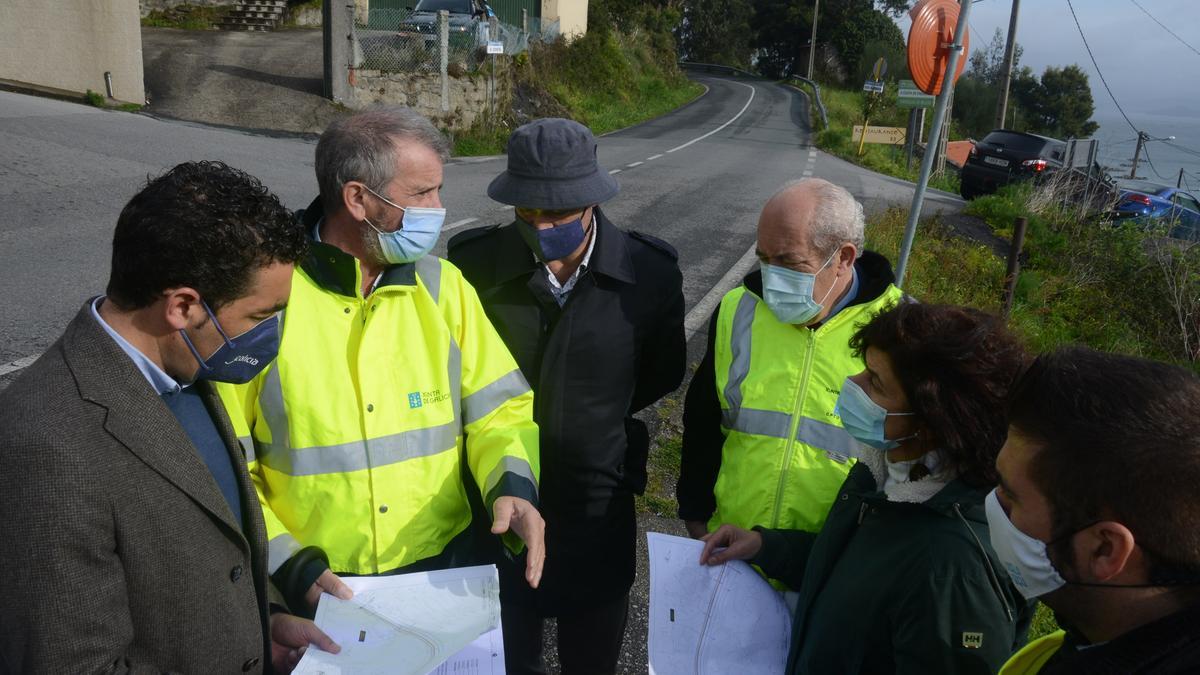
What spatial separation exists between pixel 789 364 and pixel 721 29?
2513 inches

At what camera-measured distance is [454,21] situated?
60.3 ft

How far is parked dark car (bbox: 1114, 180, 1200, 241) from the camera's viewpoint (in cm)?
1159

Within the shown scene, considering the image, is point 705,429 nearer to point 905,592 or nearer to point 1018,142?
point 905,592

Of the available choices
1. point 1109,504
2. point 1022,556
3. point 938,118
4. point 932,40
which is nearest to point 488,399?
point 1022,556

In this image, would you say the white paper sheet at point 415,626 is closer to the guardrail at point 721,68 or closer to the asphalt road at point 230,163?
the asphalt road at point 230,163

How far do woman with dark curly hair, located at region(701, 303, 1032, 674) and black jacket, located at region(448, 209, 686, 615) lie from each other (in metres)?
0.80

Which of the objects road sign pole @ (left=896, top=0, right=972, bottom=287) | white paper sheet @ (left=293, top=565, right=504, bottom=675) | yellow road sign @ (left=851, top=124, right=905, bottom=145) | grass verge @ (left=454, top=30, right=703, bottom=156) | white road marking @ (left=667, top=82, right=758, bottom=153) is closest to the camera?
white paper sheet @ (left=293, top=565, right=504, bottom=675)

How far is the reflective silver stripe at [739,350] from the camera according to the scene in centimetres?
244

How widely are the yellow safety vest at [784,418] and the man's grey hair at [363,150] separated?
113 cm

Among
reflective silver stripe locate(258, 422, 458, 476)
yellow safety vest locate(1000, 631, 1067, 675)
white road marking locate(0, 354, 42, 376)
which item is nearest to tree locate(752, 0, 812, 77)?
white road marking locate(0, 354, 42, 376)

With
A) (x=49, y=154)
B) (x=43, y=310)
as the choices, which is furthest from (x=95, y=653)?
(x=49, y=154)

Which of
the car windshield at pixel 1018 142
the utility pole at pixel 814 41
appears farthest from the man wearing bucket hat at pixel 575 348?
the utility pole at pixel 814 41

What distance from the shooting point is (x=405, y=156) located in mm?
2314

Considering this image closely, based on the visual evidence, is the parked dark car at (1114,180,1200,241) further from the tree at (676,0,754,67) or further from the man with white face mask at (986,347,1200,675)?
the tree at (676,0,754,67)
